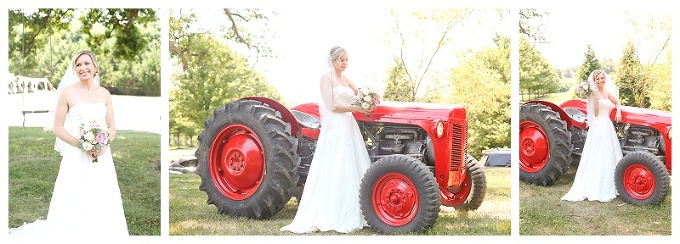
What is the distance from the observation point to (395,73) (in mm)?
7234

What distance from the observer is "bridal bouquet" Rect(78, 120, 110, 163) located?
6594 mm

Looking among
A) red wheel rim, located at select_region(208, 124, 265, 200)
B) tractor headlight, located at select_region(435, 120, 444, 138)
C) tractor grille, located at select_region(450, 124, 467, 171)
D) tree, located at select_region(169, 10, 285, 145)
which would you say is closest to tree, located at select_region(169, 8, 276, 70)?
tree, located at select_region(169, 10, 285, 145)

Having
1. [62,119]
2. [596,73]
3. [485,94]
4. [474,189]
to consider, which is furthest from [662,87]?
[62,119]

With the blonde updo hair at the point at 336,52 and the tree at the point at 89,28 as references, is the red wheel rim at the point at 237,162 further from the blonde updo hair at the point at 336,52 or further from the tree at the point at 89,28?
the tree at the point at 89,28

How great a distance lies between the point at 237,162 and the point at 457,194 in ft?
5.81

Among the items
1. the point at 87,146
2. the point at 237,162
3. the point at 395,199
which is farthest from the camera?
the point at 237,162

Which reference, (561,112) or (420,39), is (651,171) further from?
(420,39)

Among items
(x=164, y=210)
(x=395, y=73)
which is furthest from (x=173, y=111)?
(x=395, y=73)

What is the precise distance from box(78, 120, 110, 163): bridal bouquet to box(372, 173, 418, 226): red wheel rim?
206 cm

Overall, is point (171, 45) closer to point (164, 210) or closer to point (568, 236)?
point (164, 210)

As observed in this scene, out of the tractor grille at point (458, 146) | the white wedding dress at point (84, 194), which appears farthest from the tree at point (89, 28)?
the tractor grille at point (458, 146)

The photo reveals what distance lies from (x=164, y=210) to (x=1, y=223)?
130 centimetres

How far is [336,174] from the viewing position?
22.9 ft

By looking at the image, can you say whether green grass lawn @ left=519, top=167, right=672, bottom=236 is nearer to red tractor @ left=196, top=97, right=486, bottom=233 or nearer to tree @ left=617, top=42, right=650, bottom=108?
red tractor @ left=196, top=97, right=486, bottom=233
